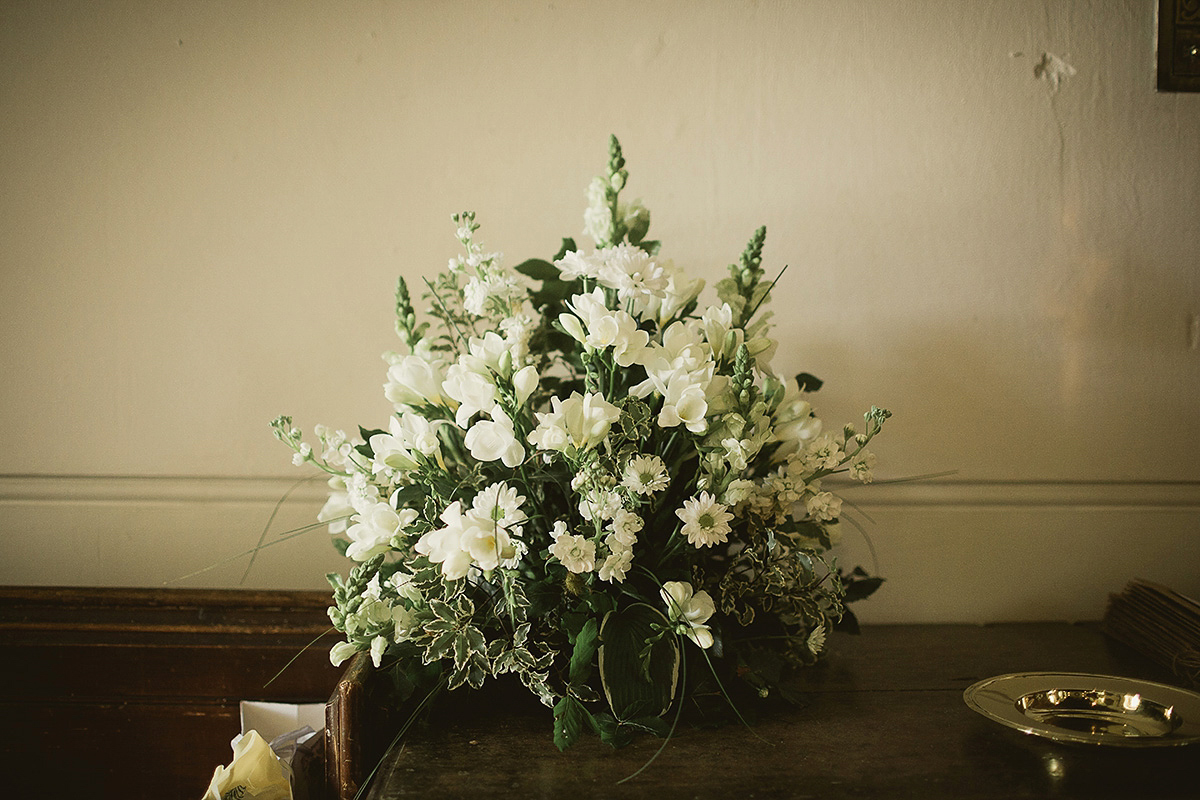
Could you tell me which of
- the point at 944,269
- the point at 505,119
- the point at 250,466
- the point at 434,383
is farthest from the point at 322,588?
the point at 944,269

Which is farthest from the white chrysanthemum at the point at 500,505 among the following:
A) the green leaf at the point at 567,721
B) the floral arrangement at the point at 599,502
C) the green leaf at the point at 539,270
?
the green leaf at the point at 539,270

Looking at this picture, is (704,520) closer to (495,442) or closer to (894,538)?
(495,442)

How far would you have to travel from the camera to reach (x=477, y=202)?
1250 mm

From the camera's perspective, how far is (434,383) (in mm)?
804

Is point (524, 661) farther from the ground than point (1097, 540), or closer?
farther from the ground

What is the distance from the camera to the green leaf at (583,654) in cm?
75

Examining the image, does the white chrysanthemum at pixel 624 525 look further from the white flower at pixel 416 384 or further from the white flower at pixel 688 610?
the white flower at pixel 416 384

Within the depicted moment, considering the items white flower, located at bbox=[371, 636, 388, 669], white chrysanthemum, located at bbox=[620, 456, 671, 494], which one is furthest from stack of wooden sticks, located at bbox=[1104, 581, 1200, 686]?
white flower, located at bbox=[371, 636, 388, 669]

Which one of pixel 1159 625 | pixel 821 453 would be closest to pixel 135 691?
pixel 821 453

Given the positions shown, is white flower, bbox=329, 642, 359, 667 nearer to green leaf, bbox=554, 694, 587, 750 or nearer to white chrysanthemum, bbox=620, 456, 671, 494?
green leaf, bbox=554, 694, 587, 750

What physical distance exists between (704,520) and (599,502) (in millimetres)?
122

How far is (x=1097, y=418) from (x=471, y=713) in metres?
1.20

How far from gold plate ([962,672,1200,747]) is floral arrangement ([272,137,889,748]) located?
0.20 meters

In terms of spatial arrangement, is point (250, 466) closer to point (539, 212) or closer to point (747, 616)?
point (539, 212)
